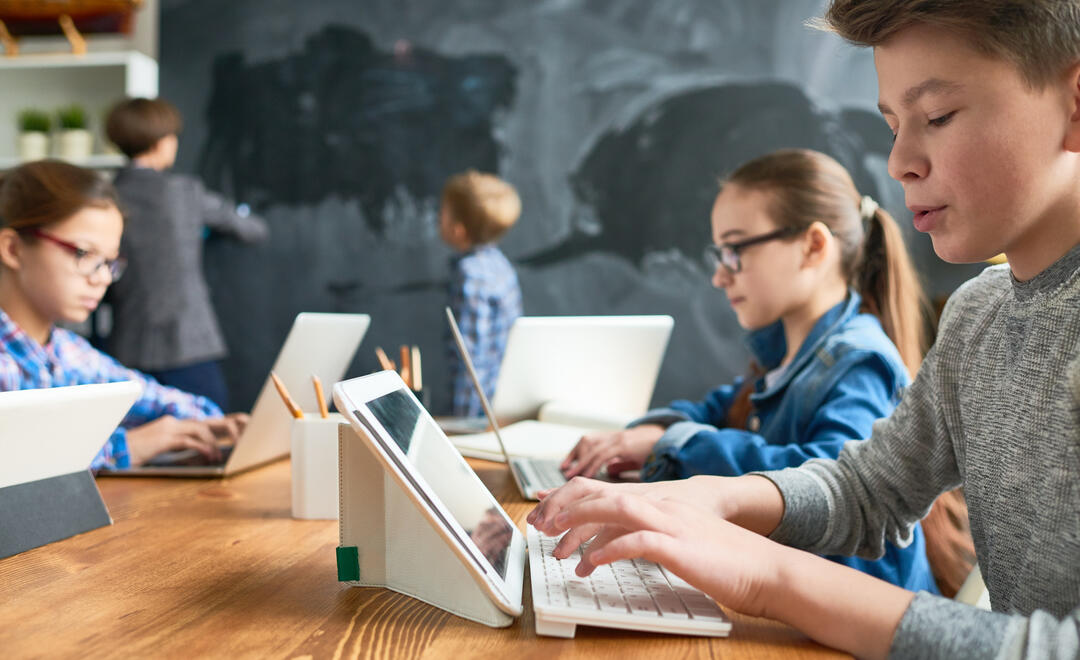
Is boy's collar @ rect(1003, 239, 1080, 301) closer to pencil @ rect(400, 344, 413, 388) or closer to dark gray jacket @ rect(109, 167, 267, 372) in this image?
pencil @ rect(400, 344, 413, 388)

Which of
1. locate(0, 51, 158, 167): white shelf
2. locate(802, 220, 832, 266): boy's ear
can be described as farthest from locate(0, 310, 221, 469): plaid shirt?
locate(0, 51, 158, 167): white shelf

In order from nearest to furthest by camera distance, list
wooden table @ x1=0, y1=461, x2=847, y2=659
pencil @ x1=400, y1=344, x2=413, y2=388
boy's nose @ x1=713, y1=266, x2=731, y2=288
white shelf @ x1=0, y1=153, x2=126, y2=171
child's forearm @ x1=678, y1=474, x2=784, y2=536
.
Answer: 1. wooden table @ x1=0, y1=461, x2=847, y2=659
2. child's forearm @ x1=678, y1=474, x2=784, y2=536
3. pencil @ x1=400, y1=344, x2=413, y2=388
4. boy's nose @ x1=713, y1=266, x2=731, y2=288
5. white shelf @ x1=0, y1=153, x2=126, y2=171

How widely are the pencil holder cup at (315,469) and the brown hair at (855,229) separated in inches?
36.3

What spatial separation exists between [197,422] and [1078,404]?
4.28ft

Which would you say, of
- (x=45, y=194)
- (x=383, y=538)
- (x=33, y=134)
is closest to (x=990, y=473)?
(x=383, y=538)

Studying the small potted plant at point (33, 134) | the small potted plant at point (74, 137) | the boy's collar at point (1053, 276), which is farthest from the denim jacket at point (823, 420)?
the small potted plant at point (33, 134)

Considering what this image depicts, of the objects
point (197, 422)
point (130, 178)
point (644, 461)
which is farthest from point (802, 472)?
point (130, 178)

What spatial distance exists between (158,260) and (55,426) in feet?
8.37

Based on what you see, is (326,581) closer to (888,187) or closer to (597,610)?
(597,610)

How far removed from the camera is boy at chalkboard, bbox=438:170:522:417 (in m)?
3.07

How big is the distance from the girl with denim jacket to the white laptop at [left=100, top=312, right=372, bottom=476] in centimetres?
46

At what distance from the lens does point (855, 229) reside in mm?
1545

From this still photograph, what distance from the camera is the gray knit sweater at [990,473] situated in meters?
0.60

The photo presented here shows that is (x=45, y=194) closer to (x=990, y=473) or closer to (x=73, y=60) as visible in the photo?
(x=990, y=473)
